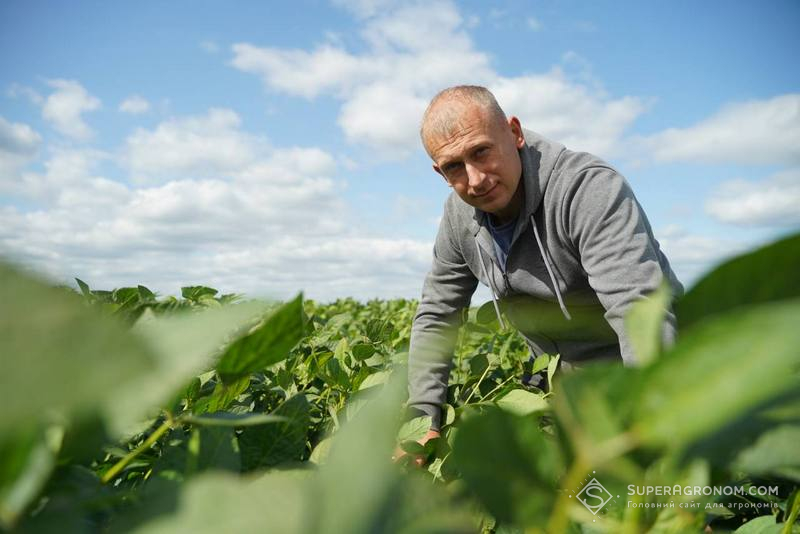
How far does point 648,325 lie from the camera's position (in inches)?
14.9

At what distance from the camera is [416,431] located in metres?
1.19

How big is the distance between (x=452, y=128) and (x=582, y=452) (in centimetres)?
262

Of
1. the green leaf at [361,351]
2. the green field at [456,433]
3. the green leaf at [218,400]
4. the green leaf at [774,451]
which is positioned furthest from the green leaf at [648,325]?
the green leaf at [361,351]

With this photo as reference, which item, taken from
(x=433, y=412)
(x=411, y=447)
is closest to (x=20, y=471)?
(x=411, y=447)

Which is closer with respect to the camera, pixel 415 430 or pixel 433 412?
pixel 415 430

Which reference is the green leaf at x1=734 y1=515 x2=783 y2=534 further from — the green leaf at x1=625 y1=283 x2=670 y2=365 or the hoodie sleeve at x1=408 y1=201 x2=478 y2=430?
the hoodie sleeve at x1=408 y1=201 x2=478 y2=430

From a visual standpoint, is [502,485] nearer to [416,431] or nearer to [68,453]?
[68,453]

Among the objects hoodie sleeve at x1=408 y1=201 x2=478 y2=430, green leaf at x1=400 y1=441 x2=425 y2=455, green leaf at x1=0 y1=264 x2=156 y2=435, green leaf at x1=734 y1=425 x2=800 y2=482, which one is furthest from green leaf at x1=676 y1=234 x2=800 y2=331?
hoodie sleeve at x1=408 y1=201 x2=478 y2=430

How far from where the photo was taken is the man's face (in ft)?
8.89

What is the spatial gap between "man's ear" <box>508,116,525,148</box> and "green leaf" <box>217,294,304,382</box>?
267 centimetres

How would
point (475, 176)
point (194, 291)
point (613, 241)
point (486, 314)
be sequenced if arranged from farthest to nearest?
point (475, 176) < point (486, 314) < point (613, 241) < point (194, 291)

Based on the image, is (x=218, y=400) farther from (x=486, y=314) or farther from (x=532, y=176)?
(x=532, y=176)

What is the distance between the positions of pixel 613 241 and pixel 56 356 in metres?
2.17

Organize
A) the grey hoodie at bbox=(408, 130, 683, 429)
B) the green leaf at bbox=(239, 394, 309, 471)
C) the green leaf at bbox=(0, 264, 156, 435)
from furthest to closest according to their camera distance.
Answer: the grey hoodie at bbox=(408, 130, 683, 429), the green leaf at bbox=(239, 394, 309, 471), the green leaf at bbox=(0, 264, 156, 435)
